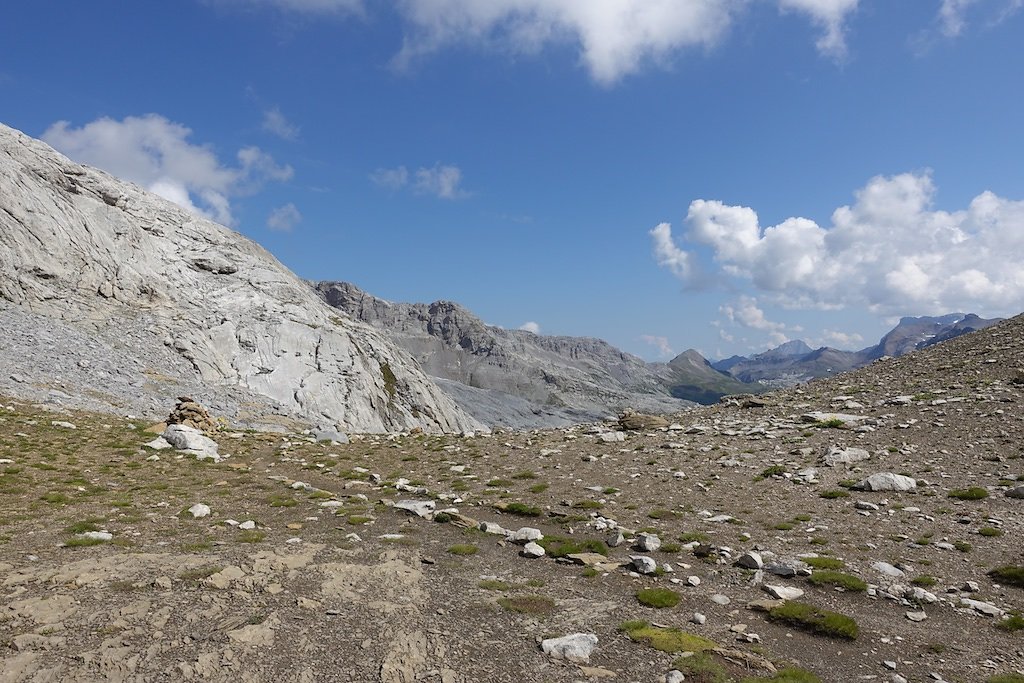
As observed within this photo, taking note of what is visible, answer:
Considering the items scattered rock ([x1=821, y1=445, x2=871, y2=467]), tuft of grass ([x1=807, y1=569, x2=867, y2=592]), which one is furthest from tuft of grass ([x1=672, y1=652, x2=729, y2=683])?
scattered rock ([x1=821, y1=445, x2=871, y2=467])

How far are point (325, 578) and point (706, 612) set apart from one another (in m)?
8.67

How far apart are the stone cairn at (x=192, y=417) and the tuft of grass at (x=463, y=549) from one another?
89.4 feet

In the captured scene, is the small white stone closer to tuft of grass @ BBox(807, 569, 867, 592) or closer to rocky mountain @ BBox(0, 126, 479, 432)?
tuft of grass @ BBox(807, 569, 867, 592)

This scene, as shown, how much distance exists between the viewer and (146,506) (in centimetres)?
1708

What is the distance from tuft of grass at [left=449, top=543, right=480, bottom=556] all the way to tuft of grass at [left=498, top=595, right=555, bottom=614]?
3097 millimetres

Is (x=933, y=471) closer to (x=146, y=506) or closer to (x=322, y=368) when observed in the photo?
(x=146, y=506)

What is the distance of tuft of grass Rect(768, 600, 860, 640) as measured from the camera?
9.88 metres

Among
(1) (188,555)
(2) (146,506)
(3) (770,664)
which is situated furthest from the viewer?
(2) (146,506)

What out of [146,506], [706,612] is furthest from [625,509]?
[146,506]

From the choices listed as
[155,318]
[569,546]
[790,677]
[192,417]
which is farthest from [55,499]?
[155,318]

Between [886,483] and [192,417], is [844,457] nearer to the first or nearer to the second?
[886,483]

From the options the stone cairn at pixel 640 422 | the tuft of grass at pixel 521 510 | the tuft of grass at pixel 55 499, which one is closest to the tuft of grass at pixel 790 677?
the tuft of grass at pixel 521 510

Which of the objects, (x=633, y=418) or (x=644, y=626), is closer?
(x=644, y=626)

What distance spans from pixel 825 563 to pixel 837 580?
0.99 m
